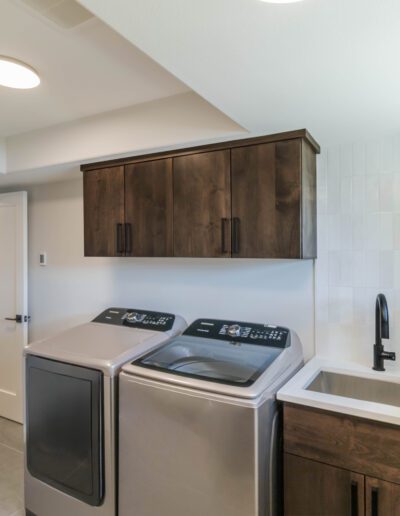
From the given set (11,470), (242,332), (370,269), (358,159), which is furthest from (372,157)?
(11,470)

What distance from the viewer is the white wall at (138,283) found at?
2.11 m

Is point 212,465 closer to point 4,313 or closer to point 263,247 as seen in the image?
point 263,247

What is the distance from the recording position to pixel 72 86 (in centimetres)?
181

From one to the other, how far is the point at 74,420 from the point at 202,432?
0.74 metres

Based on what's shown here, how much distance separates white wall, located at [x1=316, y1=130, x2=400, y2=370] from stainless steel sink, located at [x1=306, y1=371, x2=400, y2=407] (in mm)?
131

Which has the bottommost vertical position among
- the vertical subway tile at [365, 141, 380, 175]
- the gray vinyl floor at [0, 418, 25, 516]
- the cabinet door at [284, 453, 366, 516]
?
the gray vinyl floor at [0, 418, 25, 516]

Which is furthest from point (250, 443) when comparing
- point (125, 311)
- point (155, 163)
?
point (155, 163)

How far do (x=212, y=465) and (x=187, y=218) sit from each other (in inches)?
48.3

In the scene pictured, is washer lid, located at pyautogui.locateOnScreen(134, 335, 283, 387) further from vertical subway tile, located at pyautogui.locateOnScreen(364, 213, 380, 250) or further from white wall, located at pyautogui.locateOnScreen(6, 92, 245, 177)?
white wall, located at pyautogui.locateOnScreen(6, 92, 245, 177)

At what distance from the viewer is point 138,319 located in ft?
7.84

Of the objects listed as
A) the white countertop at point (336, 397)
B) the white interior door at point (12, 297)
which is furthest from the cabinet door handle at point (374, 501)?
the white interior door at point (12, 297)

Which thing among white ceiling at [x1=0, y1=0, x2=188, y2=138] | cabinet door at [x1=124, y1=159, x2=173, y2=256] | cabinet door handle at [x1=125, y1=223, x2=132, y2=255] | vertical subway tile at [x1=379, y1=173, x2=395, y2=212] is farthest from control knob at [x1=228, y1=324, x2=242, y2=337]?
white ceiling at [x1=0, y1=0, x2=188, y2=138]

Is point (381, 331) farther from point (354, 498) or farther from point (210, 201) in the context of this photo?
point (210, 201)

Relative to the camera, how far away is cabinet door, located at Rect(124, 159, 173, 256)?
6.84 feet
